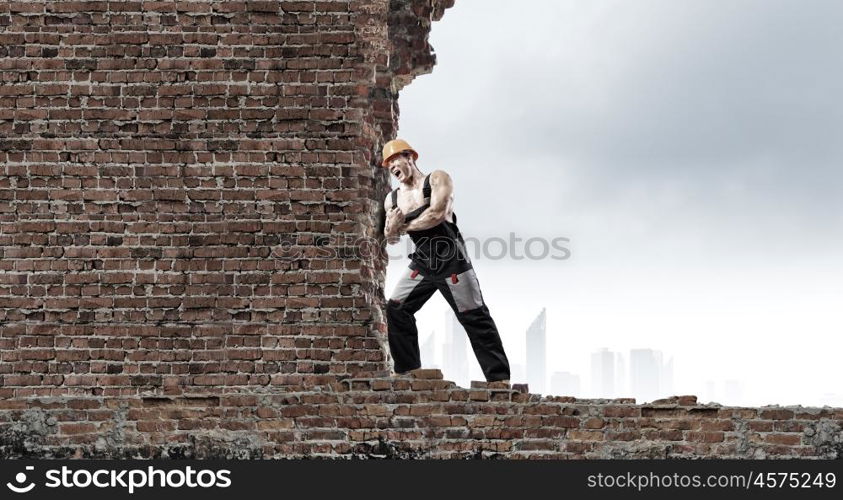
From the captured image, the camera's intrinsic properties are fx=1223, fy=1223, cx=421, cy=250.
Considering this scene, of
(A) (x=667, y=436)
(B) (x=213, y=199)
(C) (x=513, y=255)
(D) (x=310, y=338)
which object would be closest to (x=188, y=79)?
(B) (x=213, y=199)

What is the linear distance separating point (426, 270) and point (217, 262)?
1.30 meters

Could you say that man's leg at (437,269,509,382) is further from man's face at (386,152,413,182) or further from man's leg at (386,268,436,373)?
man's face at (386,152,413,182)

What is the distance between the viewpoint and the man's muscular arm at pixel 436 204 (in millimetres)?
7551

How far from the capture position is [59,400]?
7.16 metres

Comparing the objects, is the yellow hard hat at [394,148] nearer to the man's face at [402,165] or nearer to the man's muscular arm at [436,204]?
the man's face at [402,165]

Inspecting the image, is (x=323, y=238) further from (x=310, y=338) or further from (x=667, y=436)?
(x=667, y=436)

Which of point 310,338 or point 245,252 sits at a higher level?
point 245,252

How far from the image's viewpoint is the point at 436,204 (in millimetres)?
7543

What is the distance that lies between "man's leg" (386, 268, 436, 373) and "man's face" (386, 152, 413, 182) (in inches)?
24.1

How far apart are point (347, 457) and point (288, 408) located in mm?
451

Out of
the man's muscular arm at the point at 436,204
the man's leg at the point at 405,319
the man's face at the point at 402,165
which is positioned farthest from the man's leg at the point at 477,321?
the man's face at the point at 402,165

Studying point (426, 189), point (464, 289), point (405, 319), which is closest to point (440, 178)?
point (426, 189)

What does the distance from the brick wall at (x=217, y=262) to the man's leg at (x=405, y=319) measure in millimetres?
184

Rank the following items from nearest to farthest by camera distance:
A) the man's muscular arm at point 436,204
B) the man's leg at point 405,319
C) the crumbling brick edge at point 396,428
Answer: the crumbling brick edge at point 396,428 → the man's muscular arm at point 436,204 → the man's leg at point 405,319
